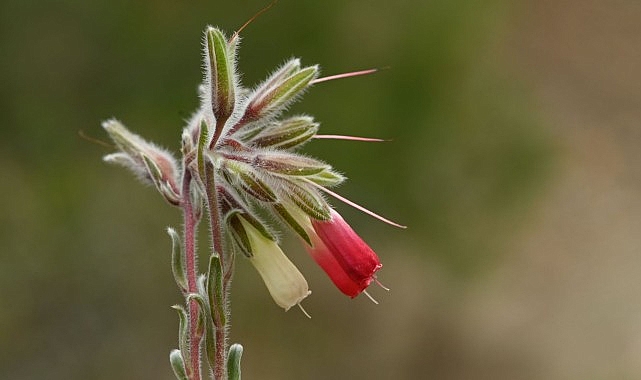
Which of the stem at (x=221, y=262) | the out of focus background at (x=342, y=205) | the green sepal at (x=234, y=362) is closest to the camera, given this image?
the stem at (x=221, y=262)

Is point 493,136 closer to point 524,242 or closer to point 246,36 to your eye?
point 524,242

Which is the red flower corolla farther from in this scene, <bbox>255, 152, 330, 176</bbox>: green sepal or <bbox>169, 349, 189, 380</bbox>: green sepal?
<bbox>169, 349, 189, 380</bbox>: green sepal

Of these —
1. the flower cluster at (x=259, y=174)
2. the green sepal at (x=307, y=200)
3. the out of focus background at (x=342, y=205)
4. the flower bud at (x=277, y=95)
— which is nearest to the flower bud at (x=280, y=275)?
the flower cluster at (x=259, y=174)

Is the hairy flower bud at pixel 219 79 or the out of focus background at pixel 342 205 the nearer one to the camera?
the hairy flower bud at pixel 219 79

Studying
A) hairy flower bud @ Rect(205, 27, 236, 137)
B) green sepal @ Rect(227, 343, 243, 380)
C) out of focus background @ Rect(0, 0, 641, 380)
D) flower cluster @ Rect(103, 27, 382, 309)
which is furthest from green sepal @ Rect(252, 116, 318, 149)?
out of focus background @ Rect(0, 0, 641, 380)

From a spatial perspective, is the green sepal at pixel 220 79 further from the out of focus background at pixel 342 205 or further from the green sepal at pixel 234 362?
the out of focus background at pixel 342 205

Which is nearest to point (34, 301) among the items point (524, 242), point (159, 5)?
point (159, 5)
